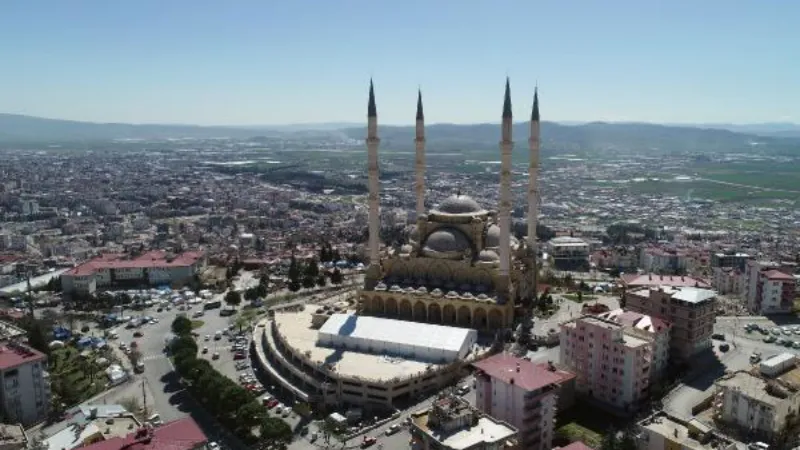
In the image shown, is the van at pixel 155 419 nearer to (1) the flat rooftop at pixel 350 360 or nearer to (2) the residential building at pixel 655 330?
(1) the flat rooftop at pixel 350 360

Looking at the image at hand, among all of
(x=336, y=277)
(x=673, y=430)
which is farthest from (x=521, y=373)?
(x=336, y=277)

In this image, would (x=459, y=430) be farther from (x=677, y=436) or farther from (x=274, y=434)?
(x=274, y=434)

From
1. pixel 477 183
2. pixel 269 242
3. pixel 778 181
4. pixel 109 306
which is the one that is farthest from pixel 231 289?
pixel 778 181

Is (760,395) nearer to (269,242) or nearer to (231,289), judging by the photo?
(231,289)

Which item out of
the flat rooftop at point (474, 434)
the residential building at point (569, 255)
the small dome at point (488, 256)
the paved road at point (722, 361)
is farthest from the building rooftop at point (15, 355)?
the residential building at point (569, 255)

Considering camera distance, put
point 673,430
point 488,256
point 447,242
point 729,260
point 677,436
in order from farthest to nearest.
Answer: point 729,260 < point 447,242 < point 488,256 < point 673,430 < point 677,436

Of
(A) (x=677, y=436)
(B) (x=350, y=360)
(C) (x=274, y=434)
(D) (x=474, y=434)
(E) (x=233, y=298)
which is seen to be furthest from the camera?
(E) (x=233, y=298)
